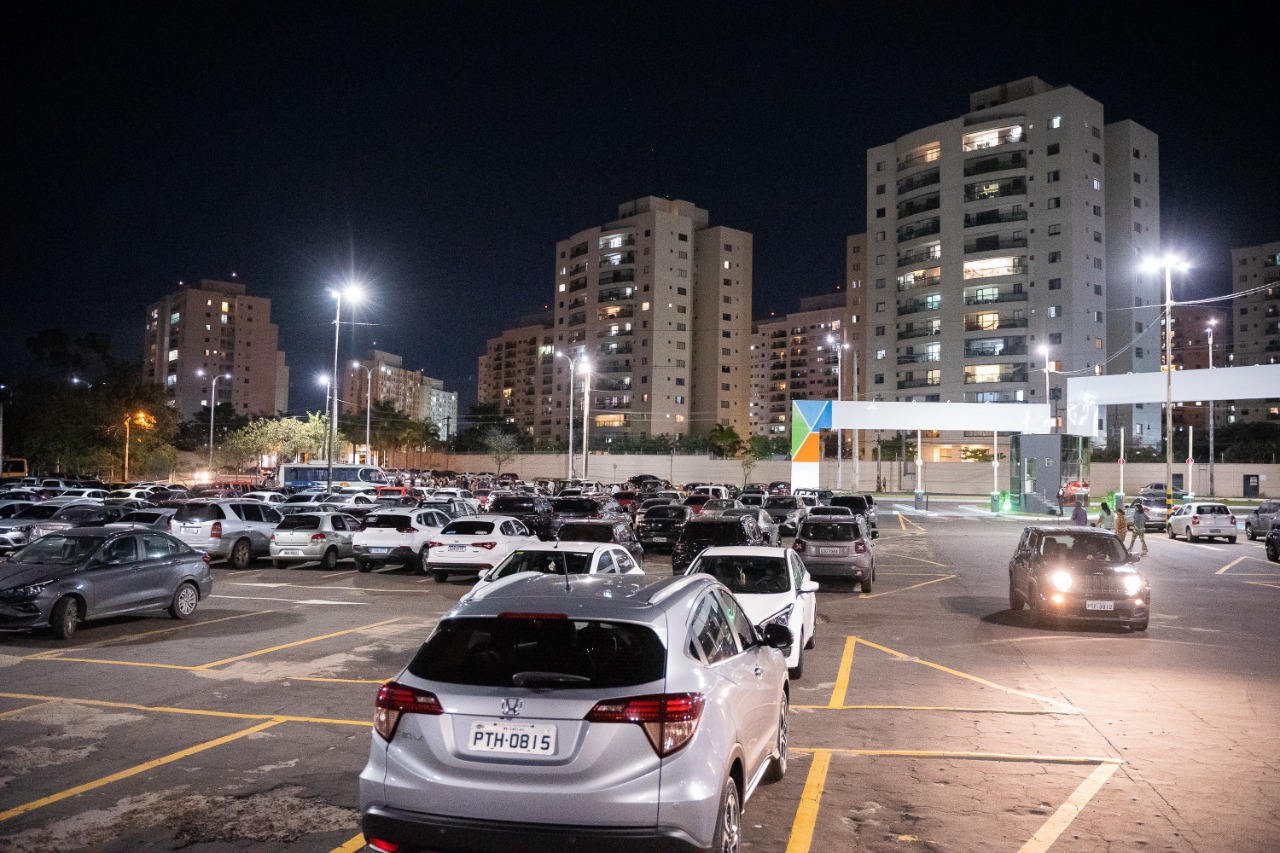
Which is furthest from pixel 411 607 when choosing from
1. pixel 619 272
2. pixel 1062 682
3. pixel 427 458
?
pixel 619 272

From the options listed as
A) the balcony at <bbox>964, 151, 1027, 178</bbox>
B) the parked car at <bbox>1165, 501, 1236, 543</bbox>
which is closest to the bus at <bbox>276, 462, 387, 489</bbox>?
the parked car at <bbox>1165, 501, 1236, 543</bbox>

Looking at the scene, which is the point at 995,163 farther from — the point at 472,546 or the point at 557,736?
the point at 557,736

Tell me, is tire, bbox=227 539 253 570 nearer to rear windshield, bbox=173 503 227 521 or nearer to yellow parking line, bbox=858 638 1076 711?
rear windshield, bbox=173 503 227 521

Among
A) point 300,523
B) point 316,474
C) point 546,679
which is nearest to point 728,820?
point 546,679

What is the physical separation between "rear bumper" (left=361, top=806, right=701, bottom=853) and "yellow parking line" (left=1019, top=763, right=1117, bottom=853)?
2713 mm

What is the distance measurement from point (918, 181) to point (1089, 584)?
88318mm

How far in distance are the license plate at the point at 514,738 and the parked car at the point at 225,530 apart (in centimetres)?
2088

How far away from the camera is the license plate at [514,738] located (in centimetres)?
412

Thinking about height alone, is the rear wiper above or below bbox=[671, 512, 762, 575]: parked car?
above

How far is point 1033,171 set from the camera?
87.8 meters

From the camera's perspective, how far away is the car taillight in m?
4.11

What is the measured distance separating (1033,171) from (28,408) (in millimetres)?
88332

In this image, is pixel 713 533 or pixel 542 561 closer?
pixel 542 561

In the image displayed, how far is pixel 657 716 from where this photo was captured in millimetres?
4125
